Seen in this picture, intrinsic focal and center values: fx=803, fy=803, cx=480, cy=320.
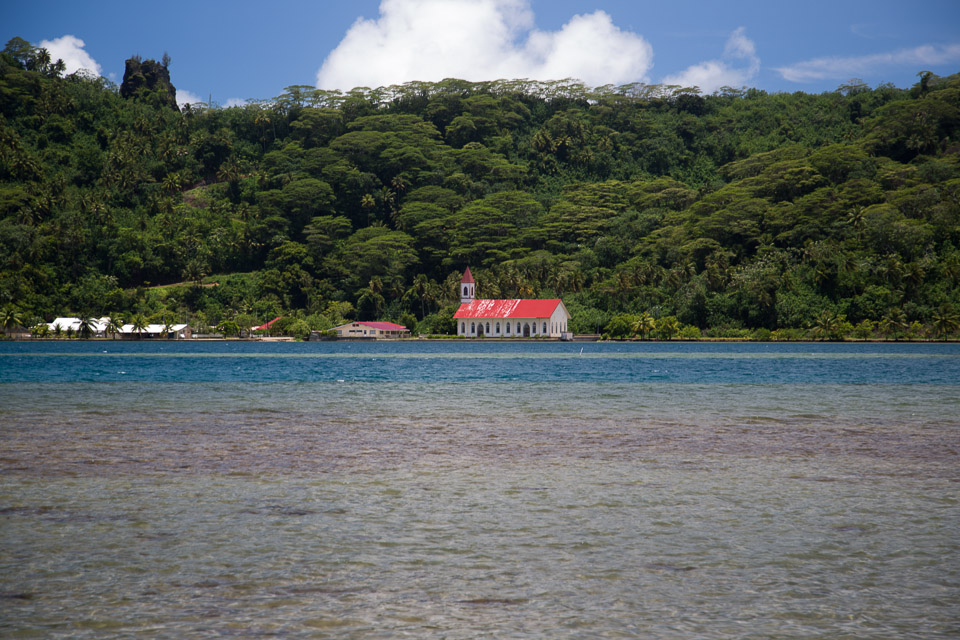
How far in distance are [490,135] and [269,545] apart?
620 ft

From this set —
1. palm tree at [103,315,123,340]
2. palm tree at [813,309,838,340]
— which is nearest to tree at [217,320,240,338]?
palm tree at [103,315,123,340]

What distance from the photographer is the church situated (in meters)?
126

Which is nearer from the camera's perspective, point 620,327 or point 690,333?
point 690,333

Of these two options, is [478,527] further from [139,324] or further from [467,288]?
[139,324]

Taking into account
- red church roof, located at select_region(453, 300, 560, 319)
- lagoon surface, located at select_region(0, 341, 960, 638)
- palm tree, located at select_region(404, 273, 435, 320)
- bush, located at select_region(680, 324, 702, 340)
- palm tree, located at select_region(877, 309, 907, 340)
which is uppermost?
palm tree, located at select_region(404, 273, 435, 320)

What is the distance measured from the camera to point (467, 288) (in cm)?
13812

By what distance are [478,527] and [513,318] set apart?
12106cm

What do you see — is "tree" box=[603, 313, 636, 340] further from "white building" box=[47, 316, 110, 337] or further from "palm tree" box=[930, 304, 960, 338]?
"white building" box=[47, 316, 110, 337]

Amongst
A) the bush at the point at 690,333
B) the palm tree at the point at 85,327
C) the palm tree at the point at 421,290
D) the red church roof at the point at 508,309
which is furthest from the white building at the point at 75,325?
the bush at the point at 690,333

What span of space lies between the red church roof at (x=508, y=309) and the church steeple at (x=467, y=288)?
405 cm

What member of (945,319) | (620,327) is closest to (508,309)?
(620,327)

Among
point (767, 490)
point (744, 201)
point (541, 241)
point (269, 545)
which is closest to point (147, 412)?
point (269, 545)

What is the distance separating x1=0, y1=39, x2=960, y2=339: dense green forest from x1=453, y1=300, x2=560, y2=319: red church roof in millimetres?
4669

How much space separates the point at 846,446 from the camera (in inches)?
626
